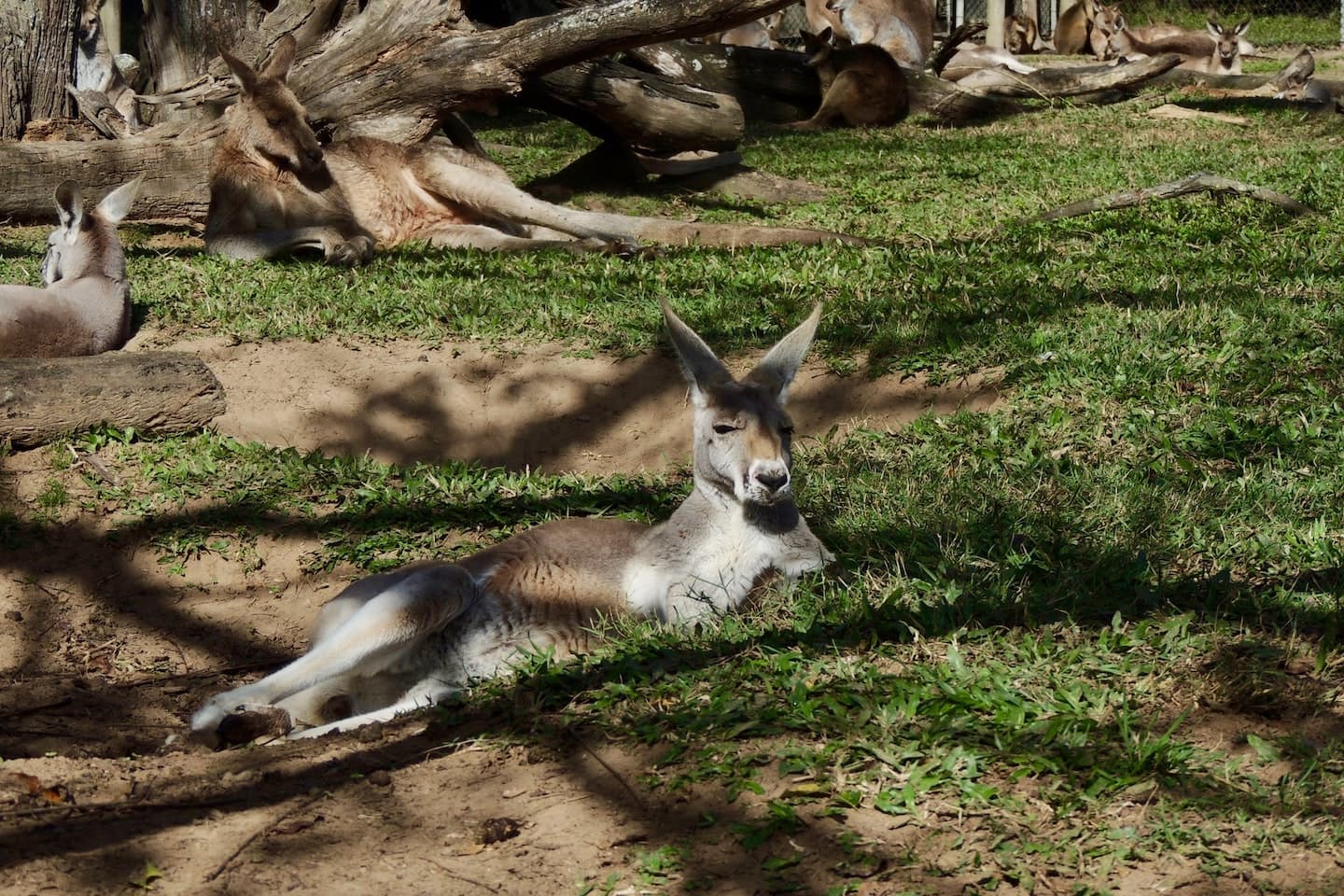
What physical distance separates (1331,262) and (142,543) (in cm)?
561

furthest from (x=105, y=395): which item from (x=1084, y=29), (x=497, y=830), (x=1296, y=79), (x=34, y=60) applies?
(x=1084, y=29)

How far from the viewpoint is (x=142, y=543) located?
5.26 meters

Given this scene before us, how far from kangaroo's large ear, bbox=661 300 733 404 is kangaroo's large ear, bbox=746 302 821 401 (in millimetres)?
123

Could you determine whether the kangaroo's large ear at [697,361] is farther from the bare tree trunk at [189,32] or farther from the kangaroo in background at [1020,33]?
the kangaroo in background at [1020,33]

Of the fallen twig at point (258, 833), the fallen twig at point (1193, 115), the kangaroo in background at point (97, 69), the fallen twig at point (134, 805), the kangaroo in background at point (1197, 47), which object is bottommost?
the kangaroo in background at point (1197, 47)

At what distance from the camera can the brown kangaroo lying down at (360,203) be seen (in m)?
8.60

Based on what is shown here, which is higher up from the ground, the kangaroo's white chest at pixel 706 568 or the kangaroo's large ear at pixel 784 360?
the kangaroo's large ear at pixel 784 360

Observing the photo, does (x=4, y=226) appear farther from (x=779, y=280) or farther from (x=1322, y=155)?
(x=1322, y=155)

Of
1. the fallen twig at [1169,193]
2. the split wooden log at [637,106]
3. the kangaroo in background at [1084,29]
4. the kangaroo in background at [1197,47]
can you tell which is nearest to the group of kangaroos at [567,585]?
the fallen twig at [1169,193]

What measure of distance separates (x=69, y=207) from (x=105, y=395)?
1756 millimetres

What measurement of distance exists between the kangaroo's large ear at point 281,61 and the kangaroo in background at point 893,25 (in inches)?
481

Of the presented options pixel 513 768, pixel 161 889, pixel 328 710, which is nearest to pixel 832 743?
pixel 513 768

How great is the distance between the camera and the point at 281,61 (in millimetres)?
8945

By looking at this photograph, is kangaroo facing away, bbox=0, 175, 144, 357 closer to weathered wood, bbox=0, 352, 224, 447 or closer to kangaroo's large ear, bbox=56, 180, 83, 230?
kangaroo's large ear, bbox=56, 180, 83, 230
